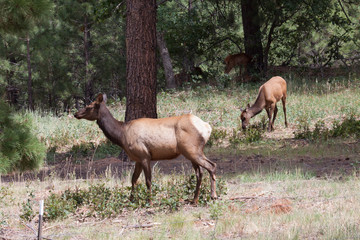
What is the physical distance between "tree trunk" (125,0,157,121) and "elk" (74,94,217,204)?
12.8 feet

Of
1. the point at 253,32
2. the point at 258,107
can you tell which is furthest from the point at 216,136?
the point at 253,32

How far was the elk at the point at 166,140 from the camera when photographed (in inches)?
288

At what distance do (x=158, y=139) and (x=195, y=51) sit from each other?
1672 centimetres

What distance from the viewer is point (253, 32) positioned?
896 inches

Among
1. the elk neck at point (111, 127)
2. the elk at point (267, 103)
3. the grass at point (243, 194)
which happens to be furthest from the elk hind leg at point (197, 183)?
the elk at point (267, 103)

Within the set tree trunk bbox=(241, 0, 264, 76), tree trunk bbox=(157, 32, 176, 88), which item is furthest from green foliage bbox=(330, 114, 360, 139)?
tree trunk bbox=(157, 32, 176, 88)

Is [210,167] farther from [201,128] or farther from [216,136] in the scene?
[216,136]

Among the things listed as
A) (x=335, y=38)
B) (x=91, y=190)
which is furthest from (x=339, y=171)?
(x=335, y=38)

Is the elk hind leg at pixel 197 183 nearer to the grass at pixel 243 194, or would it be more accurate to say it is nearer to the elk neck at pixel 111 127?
the grass at pixel 243 194

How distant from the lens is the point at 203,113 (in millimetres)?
17062

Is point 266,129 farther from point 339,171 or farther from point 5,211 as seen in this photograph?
point 5,211

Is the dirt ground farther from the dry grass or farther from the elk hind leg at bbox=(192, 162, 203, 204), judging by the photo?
the elk hind leg at bbox=(192, 162, 203, 204)

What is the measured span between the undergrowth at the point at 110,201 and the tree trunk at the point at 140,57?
3842 mm

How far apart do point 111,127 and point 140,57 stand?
4081 millimetres
